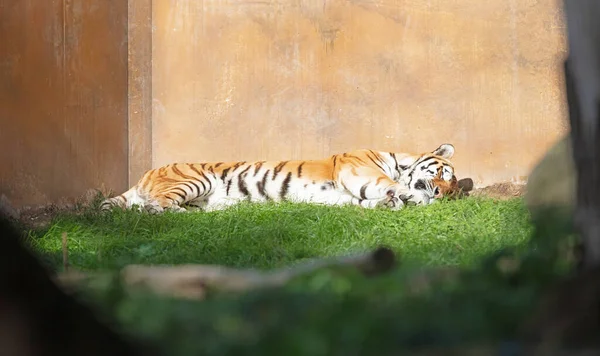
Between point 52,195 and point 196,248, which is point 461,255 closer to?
point 196,248

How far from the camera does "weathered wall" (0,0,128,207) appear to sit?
7.20 meters

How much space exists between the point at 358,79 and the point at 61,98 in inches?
106

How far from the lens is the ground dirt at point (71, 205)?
23.5 ft

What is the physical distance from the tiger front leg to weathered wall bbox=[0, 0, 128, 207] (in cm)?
222

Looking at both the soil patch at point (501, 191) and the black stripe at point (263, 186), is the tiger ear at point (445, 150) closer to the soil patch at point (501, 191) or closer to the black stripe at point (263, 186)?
the soil patch at point (501, 191)

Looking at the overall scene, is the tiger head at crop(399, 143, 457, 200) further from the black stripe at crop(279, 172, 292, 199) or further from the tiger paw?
the black stripe at crop(279, 172, 292, 199)

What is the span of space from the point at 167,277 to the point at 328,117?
5364 millimetres

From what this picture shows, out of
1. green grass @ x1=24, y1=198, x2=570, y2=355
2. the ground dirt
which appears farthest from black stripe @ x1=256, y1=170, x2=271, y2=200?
green grass @ x1=24, y1=198, x2=570, y2=355

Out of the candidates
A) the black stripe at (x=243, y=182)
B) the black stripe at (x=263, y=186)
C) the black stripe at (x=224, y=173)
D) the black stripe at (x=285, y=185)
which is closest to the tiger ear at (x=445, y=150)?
the black stripe at (x=285, y=185)

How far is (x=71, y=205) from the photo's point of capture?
7789 millimetres

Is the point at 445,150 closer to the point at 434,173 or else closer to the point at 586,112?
the point at 434,173

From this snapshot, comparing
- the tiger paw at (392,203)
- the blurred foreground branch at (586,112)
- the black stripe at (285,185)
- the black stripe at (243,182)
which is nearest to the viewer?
the blurred foreground branch at (586,112)

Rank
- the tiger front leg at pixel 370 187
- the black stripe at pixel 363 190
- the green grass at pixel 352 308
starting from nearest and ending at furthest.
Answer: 1. the green grass at pixel 352 308
2. the tiger front leg at pixel 370 187
3. the black stripe at pixel 363 190

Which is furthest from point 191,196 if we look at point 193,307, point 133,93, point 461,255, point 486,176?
point 193,307
